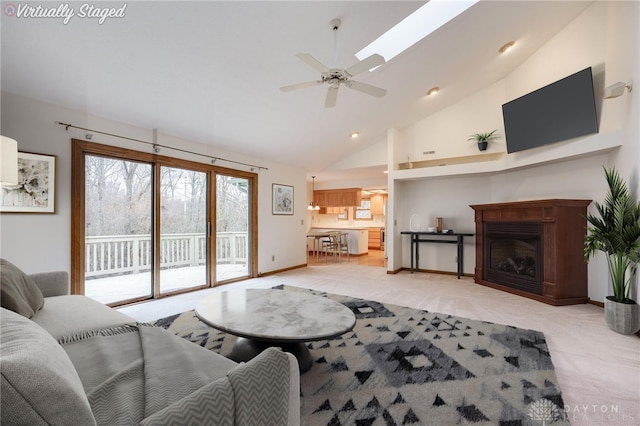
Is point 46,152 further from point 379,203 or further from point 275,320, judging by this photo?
point 379,203

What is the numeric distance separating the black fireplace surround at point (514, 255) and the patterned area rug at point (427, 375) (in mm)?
1653

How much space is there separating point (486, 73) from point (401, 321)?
4.24m

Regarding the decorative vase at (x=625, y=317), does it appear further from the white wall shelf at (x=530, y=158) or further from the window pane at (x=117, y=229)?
the window pane at (x=117, y=229)

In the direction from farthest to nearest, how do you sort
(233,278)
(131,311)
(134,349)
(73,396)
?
(233,278) < (131,311) < (134,349) < (73,396)

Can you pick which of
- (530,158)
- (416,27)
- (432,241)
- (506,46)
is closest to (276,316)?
(416,27)

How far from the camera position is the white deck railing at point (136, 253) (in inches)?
156

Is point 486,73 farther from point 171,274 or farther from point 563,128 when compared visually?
point 171,274

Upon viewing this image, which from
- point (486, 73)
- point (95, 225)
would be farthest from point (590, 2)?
point (95, 225)

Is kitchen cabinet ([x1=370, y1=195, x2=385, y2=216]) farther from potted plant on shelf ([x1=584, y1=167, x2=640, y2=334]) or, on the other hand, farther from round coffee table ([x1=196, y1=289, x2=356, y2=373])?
round coffee table ([x1=196, y1=289, x2=356, y2=373])

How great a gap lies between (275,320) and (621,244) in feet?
11.2

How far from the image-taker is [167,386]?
1150 mm

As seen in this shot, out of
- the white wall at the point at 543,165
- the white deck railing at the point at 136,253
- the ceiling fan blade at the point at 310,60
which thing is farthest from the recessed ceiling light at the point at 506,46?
the white deck railing at the point at 136,253

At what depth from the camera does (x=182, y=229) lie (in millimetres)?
4520

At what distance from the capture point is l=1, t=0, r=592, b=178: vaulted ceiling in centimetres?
252
